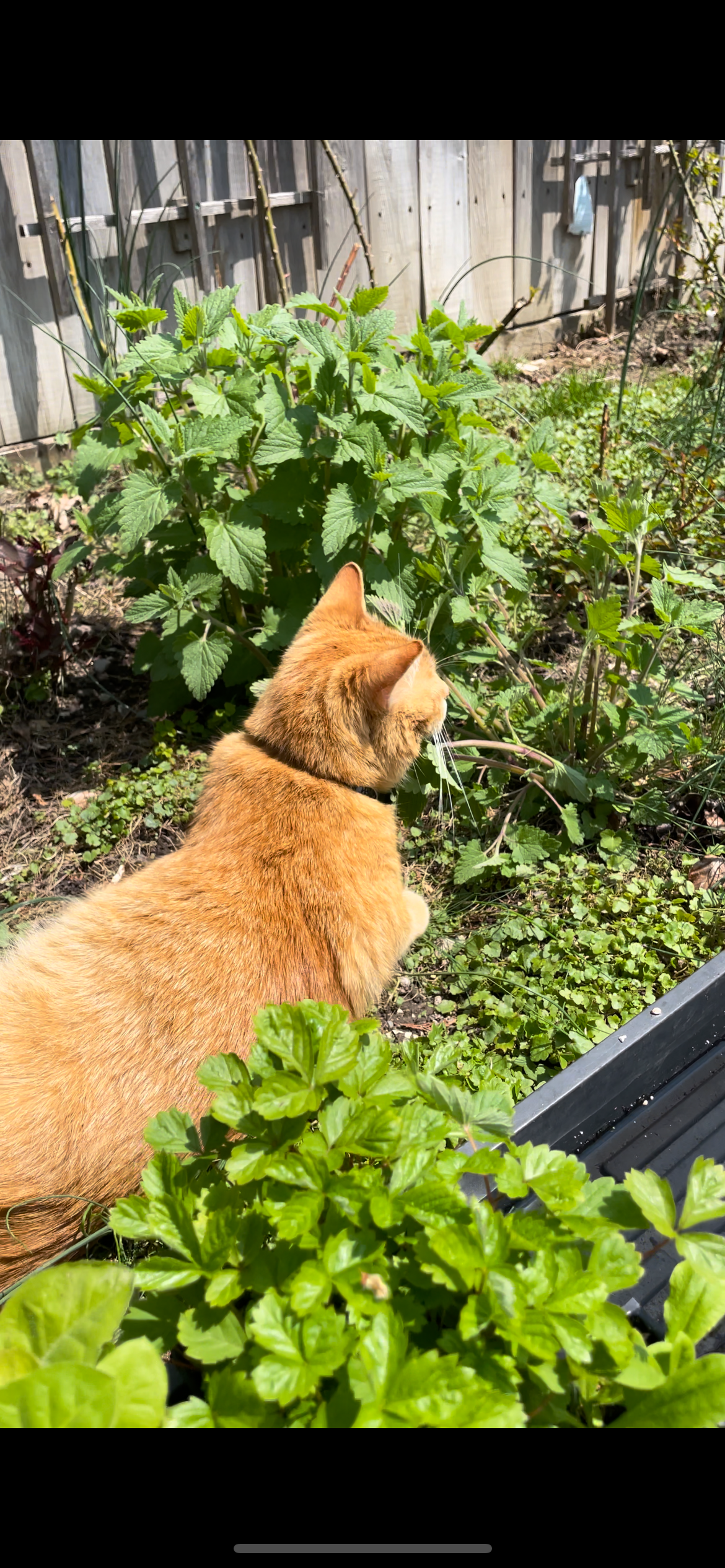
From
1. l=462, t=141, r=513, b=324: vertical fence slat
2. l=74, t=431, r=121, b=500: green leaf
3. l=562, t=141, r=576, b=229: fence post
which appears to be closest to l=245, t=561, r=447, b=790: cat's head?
l=74, t=431, r=121, b=500: green leaf

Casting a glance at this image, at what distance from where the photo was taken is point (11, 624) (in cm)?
338

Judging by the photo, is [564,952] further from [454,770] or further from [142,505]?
[142,505]

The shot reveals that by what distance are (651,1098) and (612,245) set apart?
6538 mm

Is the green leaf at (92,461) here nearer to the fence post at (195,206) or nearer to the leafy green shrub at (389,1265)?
the leafy green shrub at (389,1265)

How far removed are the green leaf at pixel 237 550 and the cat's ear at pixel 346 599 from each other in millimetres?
376

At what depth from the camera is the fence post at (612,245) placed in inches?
246

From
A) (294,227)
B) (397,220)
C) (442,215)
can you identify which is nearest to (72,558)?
(294,227)

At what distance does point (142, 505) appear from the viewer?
102 inches

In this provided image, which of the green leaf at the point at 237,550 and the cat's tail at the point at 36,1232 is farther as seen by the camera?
the green leaf at the point at 237,550

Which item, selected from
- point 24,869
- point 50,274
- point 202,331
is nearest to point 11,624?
point 24,869

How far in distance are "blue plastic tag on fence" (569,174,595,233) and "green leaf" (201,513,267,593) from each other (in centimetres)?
510

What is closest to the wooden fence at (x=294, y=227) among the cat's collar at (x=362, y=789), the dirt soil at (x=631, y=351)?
the dirt soil at (x=631, y=351)

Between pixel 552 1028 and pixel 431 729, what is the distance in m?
0.81

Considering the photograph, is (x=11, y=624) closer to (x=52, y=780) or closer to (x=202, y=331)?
(x=52, y=780)
